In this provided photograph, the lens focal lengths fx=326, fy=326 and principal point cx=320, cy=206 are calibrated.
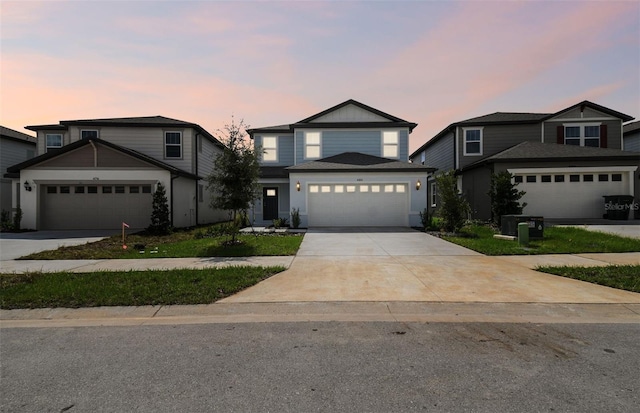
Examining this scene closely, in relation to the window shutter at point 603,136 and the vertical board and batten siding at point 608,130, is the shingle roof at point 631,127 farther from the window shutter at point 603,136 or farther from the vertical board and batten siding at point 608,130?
the window shutter at point 603,136

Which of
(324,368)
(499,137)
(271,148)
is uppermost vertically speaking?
(499,137)

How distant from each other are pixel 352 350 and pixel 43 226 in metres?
21.4

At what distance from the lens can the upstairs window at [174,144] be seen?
837 inches

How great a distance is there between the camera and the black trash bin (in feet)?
57.1

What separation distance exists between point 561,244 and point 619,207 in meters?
9.87

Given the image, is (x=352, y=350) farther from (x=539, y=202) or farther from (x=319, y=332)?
(x=539, y=202)

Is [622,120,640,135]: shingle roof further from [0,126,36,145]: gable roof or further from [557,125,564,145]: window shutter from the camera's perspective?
[0,126,36,145]: gable roof

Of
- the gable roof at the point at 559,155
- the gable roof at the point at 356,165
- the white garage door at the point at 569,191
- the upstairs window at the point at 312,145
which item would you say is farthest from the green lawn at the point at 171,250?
the white garage door at the point at 569,191

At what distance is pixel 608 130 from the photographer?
21.9 metres

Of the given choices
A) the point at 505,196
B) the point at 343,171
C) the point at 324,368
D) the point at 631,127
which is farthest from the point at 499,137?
the point at 324,368

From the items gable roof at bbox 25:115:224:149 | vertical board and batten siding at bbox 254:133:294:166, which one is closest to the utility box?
vertical board and batten siding at bbox 254:133:294:166

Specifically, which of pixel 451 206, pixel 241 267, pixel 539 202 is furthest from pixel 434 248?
pixel 539 202

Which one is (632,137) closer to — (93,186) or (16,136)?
(93,186)

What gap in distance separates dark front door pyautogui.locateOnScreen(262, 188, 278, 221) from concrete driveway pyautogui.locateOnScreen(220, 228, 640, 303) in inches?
429
